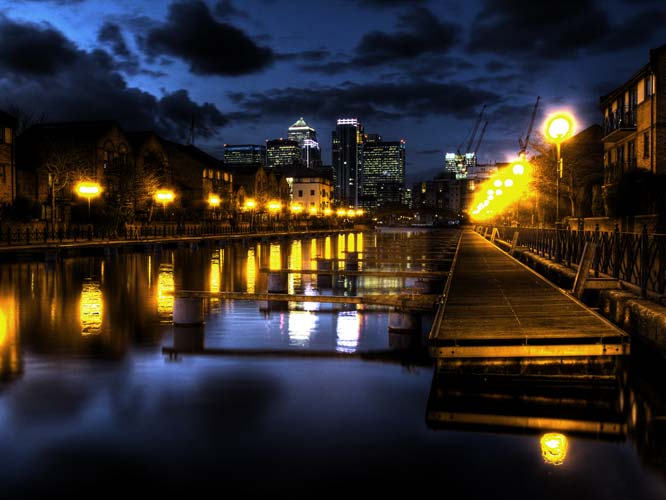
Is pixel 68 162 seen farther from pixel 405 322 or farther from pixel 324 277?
pixel 405 322

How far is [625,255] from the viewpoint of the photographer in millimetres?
14531

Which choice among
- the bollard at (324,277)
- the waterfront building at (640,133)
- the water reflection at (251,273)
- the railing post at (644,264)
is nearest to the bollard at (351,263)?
the bollard at (324,277)

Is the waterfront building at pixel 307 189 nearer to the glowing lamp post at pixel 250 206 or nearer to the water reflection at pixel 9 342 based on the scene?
the glowing lamp post at pixel 250 206

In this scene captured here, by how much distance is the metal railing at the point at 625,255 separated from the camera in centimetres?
1182

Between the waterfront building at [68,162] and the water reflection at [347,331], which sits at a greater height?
the waterfront building at [68,162]

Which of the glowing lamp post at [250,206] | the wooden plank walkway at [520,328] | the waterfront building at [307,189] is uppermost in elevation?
the waterfront building at [307,189]

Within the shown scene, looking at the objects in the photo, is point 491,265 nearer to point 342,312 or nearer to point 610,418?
point 342,312

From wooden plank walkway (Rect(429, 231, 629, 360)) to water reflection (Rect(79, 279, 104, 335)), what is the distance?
8.54 m

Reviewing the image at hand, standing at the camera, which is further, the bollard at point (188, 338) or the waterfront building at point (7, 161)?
the waterfront building at point (7, 161)

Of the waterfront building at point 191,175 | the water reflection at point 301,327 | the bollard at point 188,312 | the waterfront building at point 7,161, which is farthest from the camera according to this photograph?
the waterfront building at point 191,175

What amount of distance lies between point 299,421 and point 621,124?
41028 millimetres

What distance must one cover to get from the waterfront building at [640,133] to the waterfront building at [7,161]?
149ft

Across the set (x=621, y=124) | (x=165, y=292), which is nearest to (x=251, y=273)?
(x=165, y=292)

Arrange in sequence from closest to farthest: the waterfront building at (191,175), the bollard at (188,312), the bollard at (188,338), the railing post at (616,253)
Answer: the bollard at (188,338) → the railing post at (616,253) → the bollard at (188,312) → the waterfront building at (191,175)
